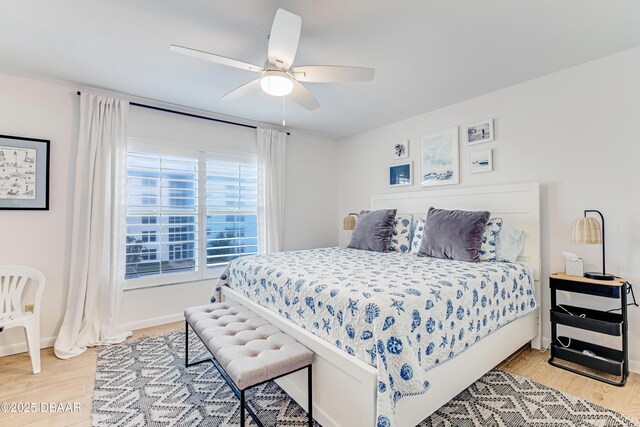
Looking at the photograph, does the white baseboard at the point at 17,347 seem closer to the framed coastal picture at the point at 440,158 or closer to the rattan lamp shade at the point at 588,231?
the framed coastal picture at the point at 440,158

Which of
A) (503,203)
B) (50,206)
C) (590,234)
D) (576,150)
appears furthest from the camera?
(503,203)

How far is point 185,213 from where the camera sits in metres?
3.56

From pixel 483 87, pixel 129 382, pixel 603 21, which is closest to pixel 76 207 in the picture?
pixel 129 382

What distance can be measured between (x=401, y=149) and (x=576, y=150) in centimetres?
184

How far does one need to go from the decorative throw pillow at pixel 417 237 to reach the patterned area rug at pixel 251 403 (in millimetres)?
1302

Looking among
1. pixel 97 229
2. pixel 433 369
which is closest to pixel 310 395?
pixel 433 369

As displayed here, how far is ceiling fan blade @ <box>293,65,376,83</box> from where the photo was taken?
1983 mm

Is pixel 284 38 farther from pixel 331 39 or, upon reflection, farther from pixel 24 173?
pixel 24 173

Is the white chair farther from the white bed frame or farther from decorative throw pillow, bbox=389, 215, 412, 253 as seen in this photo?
decorative throw pillow, bbox=389, 215, 412, 253

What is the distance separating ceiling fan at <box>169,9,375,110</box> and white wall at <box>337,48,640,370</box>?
5.97 feet

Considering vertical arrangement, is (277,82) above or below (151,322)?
above

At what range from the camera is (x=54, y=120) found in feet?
9.39

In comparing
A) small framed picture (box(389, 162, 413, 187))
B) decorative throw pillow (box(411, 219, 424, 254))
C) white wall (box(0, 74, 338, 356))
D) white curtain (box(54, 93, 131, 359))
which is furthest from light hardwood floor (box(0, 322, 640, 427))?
small framed picture (box(389, 162, 413, 187))

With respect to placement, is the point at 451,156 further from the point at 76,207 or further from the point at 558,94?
the point at 76,207
